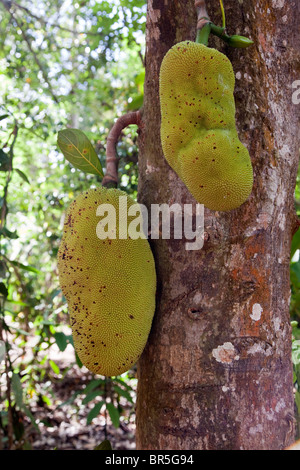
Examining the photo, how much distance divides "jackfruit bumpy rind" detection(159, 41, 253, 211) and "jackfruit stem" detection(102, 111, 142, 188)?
24cm

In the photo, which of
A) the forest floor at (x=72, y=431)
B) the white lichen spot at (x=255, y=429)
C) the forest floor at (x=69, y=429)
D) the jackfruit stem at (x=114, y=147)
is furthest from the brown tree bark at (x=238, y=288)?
the forest floor at (x=72, y=431)

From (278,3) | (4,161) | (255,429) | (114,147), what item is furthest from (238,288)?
(4,161)

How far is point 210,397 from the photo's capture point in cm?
73

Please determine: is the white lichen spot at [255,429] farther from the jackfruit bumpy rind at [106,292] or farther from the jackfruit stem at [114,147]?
the jackfruit stem at [114,147]

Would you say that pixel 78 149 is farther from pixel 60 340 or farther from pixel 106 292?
pixel 60 340

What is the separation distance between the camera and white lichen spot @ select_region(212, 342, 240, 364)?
0.74 m

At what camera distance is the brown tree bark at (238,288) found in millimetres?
733

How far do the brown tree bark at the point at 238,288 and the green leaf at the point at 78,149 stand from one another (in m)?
0.19

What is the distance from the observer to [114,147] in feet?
3.40

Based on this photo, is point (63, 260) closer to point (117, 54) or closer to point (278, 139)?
point (278, 139)

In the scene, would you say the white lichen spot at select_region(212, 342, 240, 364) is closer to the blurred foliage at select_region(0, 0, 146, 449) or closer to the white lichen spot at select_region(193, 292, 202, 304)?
the white lichen spot at select_region(193, 292, 202, 304)

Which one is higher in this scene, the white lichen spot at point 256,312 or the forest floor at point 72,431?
the white lichen spot at point 256,312
